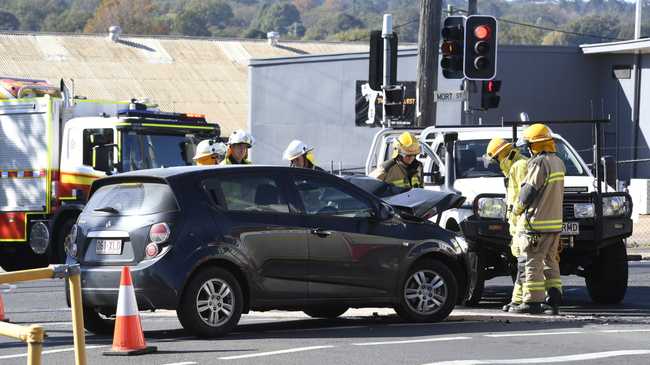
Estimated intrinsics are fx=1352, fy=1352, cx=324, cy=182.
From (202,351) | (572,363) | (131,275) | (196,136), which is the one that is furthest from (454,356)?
(196,136)

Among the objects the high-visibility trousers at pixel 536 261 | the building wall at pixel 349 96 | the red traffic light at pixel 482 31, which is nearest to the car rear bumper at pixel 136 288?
the high-visibility trousers at pixel 536 261

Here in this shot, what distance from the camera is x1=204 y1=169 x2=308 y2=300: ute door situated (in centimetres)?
1160

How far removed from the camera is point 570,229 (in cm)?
1372

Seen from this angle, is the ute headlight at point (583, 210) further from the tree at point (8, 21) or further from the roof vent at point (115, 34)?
the tree at point (8, 21)

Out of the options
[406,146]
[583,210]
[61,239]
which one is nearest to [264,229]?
[406,146]

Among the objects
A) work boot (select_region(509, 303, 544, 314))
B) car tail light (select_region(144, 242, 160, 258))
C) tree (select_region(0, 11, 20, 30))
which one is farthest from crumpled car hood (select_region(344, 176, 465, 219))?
tree (select_region(0, 11, 20, 30))

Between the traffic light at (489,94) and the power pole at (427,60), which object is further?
the traffic light at (489,94)

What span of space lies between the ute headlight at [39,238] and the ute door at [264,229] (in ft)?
28.8

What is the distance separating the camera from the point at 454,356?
9.97m

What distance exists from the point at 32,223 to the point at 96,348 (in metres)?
10.0

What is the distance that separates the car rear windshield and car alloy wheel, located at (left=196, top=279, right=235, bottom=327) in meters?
0.72

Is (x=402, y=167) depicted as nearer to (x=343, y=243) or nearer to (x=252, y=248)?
(x=343, y=243)

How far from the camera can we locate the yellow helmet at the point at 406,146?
48.7 ft

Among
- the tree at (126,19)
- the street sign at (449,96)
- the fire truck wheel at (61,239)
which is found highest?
the tree at (126,19)
